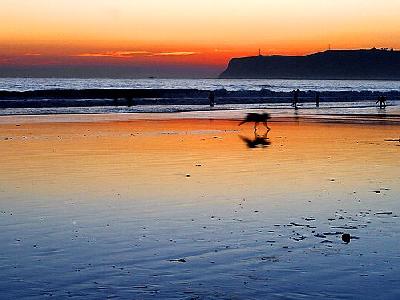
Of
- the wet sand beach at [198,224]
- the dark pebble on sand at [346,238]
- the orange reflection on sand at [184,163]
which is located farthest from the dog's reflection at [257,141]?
the dark pebble on sand at [346,238]

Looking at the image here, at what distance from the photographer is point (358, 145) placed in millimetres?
21469

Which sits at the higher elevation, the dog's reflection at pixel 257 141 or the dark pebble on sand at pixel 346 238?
the dark pebble on sand at pixel 346 238

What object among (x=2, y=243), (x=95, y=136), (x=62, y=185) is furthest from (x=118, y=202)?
(x=95, y=136)

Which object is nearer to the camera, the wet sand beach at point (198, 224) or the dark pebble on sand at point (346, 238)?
the wet sand beach at point (198, 224)

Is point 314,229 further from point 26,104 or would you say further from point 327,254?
point 26,104

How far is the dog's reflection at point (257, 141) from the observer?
843 inches

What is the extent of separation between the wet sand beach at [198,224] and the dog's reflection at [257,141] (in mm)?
2503

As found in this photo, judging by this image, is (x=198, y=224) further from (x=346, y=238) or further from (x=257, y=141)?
(x=257, y=141)

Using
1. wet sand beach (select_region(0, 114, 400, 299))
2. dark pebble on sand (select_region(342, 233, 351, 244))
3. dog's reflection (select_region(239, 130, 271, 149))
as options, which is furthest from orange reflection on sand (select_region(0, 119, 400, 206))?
dark pebble on sand (select_region(342, 233, 351, 244))

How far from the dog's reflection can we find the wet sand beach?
2503 mm

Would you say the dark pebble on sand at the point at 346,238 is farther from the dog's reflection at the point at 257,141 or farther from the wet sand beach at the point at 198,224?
the dog's reflection at the point at 257,141

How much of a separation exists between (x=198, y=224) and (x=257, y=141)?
13.7m

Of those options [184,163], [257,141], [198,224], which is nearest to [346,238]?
[198,224]

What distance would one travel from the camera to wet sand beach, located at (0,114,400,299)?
691cm
